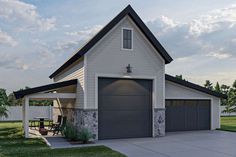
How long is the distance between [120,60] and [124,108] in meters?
2.56

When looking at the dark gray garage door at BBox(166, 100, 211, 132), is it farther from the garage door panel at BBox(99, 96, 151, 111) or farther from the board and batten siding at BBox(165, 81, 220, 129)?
the garage door panel at BBox(99, 96, 151, 111)

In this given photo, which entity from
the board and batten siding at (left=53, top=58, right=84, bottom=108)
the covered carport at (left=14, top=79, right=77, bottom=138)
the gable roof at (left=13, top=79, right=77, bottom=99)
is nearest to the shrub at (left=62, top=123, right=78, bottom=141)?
the board and batten siding at (left=53, top=58, right=84, bottom=108)

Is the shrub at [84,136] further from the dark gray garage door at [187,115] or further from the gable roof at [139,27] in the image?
the dark gray garage door at [187,115]

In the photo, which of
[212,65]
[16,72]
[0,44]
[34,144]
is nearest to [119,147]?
[34,144]

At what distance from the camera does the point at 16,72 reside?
28.0 meters

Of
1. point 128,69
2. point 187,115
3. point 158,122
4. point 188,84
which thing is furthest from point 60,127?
point 188,84

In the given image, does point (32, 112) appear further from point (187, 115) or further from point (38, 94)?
point (187, 115)

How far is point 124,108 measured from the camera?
15008mm

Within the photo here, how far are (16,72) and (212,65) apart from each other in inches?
740

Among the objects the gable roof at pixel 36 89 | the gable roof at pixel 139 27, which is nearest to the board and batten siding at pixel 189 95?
the gable roof at pixel 139 27

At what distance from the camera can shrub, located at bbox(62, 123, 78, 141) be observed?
13.5 metres

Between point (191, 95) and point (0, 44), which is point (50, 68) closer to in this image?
point (0, 44)

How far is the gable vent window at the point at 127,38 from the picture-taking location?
14.9 meters

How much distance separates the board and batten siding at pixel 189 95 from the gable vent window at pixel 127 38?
4.33 m
